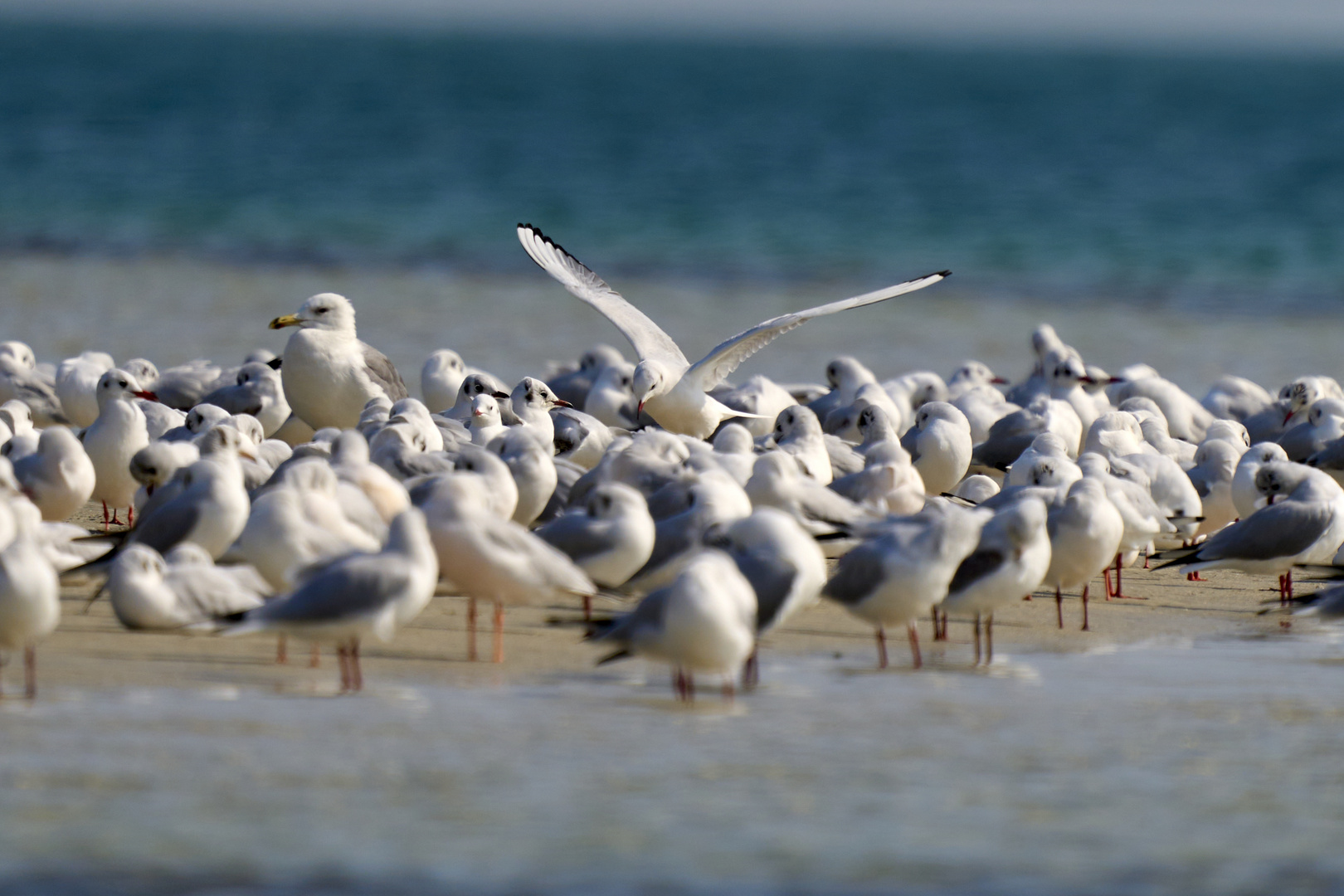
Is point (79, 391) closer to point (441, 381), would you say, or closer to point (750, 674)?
point (441, 381)

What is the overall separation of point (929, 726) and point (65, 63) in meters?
88.9

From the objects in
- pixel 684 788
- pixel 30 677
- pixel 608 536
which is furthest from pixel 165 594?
pixel 684 788

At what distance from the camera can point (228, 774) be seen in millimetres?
6281

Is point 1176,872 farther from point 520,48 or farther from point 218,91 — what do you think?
point 520,48

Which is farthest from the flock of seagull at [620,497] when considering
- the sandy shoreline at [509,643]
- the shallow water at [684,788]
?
the shallow water at [684,788]

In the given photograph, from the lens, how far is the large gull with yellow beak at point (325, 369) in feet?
41.4

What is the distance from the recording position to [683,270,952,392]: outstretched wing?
1258 centimetres

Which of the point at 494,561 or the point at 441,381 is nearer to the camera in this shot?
the point at 494,561

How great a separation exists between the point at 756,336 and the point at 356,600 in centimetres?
635

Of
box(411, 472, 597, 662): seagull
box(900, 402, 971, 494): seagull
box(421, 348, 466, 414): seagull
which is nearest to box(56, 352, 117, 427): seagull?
box(421, 348, 466, 414): seagull

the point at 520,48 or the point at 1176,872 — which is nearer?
the point at 1176,872

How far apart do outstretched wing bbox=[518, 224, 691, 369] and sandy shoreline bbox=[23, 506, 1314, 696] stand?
4.44 meters

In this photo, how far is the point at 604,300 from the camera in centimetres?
1443

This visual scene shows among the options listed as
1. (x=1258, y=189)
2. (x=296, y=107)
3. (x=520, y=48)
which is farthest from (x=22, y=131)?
(x=520, y=48)
